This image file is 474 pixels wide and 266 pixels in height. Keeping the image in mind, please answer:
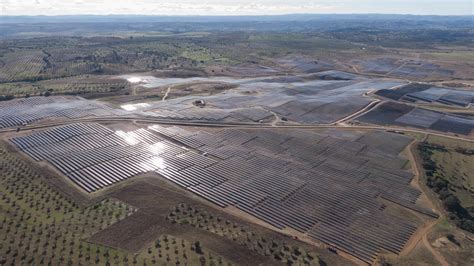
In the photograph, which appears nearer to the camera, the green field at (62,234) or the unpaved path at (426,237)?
the green field at (62,234)

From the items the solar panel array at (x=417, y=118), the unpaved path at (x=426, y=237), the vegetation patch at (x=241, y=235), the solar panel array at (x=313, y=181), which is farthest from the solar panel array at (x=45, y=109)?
the unpaved path at (x=426, y=237)

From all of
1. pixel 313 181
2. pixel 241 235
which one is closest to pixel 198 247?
pixel 241 235

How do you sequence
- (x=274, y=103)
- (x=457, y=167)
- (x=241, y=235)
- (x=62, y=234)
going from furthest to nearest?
(x=274, y=103), (x=457, y=167), (x=241, y=235), (x=62, y=234)

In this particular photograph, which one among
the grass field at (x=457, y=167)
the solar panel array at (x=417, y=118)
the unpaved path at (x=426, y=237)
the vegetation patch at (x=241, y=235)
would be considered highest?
the vegetation patch at (x=241, y=235)

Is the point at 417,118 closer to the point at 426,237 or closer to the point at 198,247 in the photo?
the point at 426,237

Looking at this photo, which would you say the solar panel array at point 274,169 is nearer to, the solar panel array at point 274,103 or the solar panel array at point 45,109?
the solar panel array at point 45,109

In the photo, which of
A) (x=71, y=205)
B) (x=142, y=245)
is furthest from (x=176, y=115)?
(x=142, y=245)
